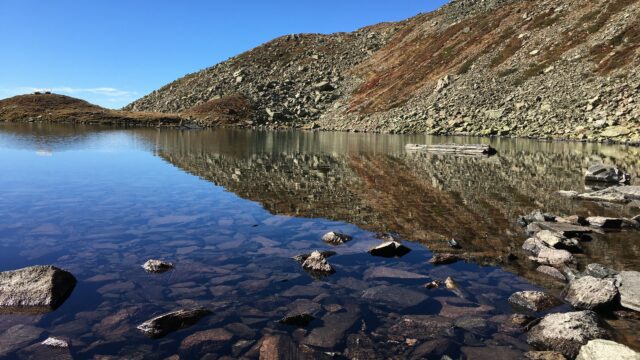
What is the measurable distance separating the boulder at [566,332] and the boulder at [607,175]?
840 inches

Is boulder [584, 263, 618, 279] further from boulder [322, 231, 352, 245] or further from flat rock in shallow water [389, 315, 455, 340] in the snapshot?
boulder [322, 231, 352, 245]

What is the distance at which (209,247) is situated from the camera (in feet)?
42.3

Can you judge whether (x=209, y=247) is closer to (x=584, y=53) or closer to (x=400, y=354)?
(x=400, y=354)

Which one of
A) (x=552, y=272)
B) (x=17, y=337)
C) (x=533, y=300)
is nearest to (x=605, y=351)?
(x=533, y=300)

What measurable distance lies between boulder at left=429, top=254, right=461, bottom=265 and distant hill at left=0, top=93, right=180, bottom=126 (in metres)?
Answer: 104

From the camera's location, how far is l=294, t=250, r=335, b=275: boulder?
36.4 ft

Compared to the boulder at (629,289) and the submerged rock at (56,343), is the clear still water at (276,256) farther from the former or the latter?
the boulder at (629,289)

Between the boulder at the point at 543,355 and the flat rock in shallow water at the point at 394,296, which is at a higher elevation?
the flat rock in shallow water at the point at 394,296

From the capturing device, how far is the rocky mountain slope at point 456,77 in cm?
6688

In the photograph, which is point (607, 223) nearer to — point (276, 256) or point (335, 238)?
point (335, 238)

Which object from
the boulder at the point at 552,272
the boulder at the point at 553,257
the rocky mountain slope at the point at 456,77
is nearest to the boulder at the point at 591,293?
the boulder at the point at 552,272

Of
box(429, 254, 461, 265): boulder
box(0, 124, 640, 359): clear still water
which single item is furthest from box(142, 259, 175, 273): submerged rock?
box(429, 254, 461, 265): boulder

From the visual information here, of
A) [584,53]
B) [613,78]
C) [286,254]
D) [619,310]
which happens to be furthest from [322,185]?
[584,53]

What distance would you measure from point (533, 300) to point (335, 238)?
6.21 meters
